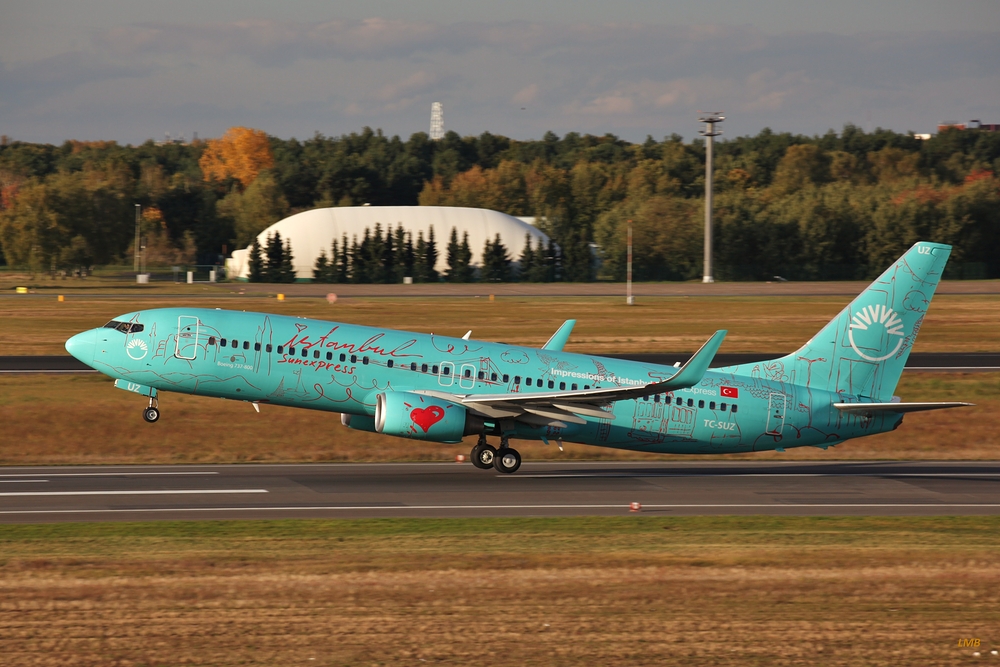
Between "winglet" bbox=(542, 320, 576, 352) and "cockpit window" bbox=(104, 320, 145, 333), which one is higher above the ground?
"cockpit window" bbox=(104, 320, 145, 333)

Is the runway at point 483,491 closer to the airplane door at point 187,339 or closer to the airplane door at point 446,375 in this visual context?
the airplane door at point 446,375

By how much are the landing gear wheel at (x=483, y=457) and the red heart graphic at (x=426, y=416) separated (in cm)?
276

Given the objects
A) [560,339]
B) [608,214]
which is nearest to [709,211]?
[608,214]

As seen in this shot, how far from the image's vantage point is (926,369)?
183 feet

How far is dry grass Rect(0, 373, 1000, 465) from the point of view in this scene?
37562mm

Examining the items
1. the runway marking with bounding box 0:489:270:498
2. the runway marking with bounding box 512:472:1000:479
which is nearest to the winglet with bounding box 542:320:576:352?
the runway marking with bounding box 512:472:1000:479

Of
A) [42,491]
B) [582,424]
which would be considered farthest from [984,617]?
[42,491]

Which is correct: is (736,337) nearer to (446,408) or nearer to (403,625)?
(446,408)

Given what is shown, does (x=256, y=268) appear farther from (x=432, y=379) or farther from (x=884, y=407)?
(x=884, y=407)

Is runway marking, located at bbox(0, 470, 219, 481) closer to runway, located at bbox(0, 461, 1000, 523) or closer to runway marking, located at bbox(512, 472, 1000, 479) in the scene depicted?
runway, located at bbox(0, 461, 1000, 523)

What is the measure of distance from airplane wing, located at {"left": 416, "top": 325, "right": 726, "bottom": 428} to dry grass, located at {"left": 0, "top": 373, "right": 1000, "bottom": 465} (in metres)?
5.47

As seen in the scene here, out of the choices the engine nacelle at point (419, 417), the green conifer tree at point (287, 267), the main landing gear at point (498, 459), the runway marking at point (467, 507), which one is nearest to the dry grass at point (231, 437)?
the main landing gear at point (498, 459)

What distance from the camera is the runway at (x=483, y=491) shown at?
27.3 metres

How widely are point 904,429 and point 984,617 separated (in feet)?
82.6
